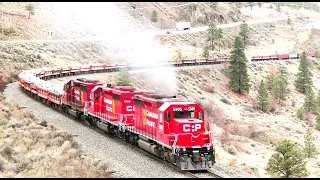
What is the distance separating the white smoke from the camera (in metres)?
104

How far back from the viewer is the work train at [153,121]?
21.9m

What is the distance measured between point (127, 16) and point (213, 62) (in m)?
61.4

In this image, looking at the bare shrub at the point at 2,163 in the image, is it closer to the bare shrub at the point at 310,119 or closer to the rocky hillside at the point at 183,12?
the bare shrub at the point at 310,119

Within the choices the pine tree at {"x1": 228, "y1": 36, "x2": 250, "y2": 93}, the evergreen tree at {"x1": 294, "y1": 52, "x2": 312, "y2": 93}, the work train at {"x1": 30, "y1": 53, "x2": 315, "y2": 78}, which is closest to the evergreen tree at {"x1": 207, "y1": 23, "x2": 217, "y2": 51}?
the work train at {"x1": 30, "y1": 53, "x2": 315, "y2": 78}

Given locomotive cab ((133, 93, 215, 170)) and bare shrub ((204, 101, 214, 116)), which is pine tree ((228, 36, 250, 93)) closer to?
bare shrub ((204, 101, 214, 116))

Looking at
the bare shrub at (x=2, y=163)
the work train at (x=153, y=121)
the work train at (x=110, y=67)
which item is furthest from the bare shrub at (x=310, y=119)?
the bare shrub at (x=2, y=163)

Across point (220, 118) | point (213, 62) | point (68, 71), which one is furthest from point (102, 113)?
point (213, 62)

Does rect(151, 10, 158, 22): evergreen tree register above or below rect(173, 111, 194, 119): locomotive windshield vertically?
above

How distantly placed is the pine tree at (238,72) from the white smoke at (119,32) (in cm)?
1241

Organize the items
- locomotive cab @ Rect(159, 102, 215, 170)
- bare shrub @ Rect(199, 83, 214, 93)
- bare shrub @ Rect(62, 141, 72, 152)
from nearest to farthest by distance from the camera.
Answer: locomotive cab @ Rect(159, 102, 215, 170), bare shrub @ Rect(62, 141, 72, 152), bare shrub @ Rect(199, 83, 214, 93)

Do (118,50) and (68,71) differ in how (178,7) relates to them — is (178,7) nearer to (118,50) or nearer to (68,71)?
(118,50)

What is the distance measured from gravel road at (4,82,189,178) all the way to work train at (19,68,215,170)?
60cm

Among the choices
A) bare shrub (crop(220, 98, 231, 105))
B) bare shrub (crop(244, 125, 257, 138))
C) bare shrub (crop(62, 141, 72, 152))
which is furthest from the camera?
bare shrub (crop(220, 98, 231, 105))

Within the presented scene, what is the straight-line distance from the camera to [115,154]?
2484 cm
